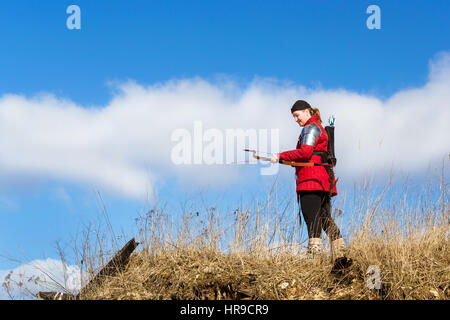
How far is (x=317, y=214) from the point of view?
6.70m

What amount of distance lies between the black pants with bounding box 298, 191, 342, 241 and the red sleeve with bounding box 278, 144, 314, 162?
0.55m

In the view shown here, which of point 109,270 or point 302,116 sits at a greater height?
point 302,116

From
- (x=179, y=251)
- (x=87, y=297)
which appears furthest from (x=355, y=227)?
(x=87, y=297)

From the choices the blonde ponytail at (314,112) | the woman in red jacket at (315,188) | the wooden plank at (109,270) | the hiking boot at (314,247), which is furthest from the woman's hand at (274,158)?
the wooden plank at (109,270)

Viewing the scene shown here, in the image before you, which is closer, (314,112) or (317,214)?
(317,214)

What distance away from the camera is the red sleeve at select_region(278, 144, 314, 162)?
21.8 ft

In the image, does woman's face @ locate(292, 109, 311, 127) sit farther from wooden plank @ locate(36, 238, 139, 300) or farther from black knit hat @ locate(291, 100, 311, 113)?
wooden plank @ locate(36, 238, 139, 300)

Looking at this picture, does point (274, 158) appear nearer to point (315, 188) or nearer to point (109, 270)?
point (315, 188)

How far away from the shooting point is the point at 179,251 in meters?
6.62

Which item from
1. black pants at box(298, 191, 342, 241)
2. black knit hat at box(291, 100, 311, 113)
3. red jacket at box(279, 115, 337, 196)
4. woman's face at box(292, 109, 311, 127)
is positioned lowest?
black pants at box(298, 191, 342, 241)

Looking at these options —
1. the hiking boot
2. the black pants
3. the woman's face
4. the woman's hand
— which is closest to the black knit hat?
the woman's face

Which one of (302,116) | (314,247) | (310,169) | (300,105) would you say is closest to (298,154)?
(310,169)

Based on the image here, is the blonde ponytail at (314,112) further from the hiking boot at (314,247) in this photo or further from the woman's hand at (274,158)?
the hiking boot at (314,247)

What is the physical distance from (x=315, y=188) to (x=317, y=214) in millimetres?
390
